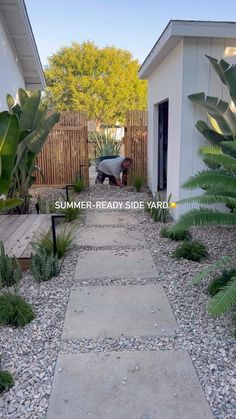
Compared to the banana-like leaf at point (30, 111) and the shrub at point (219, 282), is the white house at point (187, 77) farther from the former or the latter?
the banana-like leaf at point (30, 111)

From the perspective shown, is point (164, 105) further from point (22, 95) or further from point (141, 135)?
point (22, 95)

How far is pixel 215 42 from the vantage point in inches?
223

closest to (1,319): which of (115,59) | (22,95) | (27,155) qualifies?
(27,155)

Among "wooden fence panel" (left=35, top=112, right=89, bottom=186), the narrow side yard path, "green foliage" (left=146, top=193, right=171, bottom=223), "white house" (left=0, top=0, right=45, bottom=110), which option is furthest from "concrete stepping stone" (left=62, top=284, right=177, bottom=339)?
"wooden fence panel" (left=35, top=112, right=89, bottom=186)

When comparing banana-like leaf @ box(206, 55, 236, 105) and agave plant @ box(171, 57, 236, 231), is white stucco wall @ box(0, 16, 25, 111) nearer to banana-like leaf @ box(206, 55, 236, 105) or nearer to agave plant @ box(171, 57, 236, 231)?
banana-like leaf @ box(206, 55, 236, 105)

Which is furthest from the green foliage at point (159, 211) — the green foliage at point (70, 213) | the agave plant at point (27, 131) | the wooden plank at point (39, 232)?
the agave plant at point (27, 131)

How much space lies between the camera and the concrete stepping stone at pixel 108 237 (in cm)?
560

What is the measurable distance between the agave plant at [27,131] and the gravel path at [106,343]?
110 inches

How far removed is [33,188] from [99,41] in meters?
19.2

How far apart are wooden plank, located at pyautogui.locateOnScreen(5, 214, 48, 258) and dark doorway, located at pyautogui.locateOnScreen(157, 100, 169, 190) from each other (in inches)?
160

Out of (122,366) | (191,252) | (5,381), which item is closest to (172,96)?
(191,252)

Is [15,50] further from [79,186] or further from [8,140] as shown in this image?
[8,140]

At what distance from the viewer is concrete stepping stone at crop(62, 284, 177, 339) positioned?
10.4 ft

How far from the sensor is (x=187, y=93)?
5.78 m
